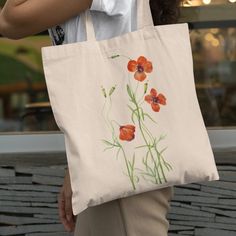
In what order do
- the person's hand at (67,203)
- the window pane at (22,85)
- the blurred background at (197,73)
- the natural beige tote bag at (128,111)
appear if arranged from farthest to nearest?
the window pane at (22,85), the blurred background at (197,73), the person's hand at (67,203), the natural beige tote bag at (128,111)

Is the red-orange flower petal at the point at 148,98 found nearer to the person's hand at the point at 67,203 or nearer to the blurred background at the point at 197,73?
the person's hand at the point at 67,203

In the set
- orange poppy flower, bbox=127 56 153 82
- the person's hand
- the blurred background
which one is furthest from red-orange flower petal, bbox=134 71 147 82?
the blurred background

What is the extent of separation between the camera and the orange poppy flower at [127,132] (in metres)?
1.44

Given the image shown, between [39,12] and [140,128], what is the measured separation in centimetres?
35

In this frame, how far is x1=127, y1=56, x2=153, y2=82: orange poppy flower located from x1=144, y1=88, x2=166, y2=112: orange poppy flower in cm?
4

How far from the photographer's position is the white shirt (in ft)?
4.90

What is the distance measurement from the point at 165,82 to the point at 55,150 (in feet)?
5.81

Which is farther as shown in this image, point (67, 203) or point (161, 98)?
point (67, 203)

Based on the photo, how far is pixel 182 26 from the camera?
1504mm

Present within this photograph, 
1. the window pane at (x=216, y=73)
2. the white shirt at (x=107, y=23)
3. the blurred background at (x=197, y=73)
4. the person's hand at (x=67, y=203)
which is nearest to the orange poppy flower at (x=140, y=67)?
the white shirt at (x=107, y=23)

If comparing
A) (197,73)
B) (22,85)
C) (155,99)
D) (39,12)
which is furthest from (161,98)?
(22,85)

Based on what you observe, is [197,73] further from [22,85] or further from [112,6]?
[112,6]

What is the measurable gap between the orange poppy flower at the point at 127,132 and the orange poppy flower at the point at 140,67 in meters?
0.11

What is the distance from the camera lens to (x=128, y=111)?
1.45m
